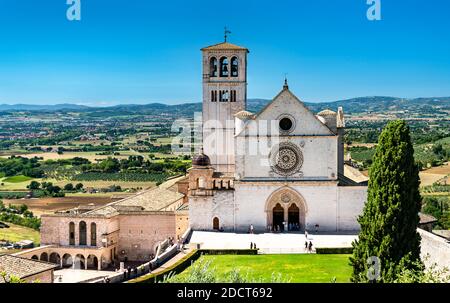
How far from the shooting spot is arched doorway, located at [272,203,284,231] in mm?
38312

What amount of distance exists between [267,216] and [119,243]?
997 cm

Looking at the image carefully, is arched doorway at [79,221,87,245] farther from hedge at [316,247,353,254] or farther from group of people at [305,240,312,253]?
hedge at [316,247,353,254]

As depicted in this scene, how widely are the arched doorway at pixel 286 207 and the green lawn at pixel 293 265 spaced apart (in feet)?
21.9

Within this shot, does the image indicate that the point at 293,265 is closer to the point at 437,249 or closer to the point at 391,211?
the point at 437,249

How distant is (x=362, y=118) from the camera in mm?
130250

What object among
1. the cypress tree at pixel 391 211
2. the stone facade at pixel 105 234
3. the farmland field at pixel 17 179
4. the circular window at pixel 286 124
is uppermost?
the circular window at pixel 286 124

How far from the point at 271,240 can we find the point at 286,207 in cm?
336

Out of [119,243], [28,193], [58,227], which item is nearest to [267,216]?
[119,243]

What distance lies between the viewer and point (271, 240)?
35469 millimetres

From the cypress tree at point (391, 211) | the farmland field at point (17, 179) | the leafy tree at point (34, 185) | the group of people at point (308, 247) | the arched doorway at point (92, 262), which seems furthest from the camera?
the farmland field at point (17, 179)

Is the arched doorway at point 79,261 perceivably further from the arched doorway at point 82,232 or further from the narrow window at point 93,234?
the narrow window at point 93,234

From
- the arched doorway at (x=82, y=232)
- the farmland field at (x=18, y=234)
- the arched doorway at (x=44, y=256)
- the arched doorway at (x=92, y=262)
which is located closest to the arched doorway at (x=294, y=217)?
the arched doorway at (x=92, y=262)

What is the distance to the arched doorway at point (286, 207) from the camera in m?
38.1
